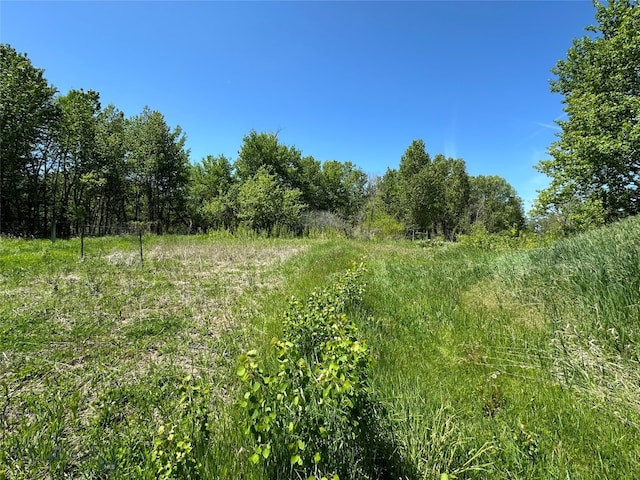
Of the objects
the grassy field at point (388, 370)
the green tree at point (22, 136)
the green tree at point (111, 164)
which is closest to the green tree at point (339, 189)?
the green tree at point (111, 164)

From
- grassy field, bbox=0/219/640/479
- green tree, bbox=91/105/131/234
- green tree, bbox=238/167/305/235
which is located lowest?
grassy field, bbox=0/219/640/479

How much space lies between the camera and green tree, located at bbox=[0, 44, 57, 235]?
1614 centimetres

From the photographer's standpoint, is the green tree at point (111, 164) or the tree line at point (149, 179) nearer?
the tree line at point (149, 179)

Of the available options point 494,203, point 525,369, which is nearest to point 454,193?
point 494,203

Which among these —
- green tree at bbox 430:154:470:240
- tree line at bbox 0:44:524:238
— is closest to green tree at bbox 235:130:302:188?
tree line at bbox 0:44:524:238

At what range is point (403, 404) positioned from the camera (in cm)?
190

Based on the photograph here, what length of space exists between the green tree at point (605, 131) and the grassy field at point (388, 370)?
34.6 feet

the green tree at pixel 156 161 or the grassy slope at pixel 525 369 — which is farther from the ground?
the green tree at pixel 156 161

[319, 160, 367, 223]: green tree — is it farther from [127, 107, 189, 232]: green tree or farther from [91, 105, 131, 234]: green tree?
[91, 105, 131, 234]: green tree

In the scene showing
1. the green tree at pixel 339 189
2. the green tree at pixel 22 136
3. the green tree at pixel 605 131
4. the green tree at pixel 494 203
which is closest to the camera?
the green tree at pixel 605 131

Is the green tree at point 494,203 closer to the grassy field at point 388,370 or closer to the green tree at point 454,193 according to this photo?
the green tree at point 454,193

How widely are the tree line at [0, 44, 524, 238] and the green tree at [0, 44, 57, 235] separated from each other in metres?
0.06

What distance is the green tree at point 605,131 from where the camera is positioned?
1177 cm

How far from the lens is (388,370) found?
245 cm
